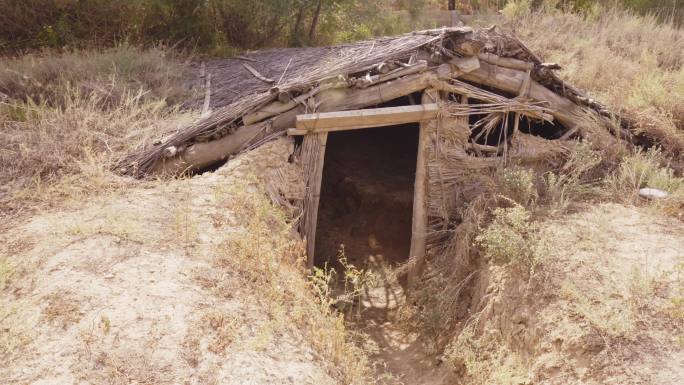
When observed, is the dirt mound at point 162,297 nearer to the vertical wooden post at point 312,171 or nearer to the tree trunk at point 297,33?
the vertical wooden post at point 312,171

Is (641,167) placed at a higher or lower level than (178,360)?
higher

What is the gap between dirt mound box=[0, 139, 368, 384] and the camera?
2.97m

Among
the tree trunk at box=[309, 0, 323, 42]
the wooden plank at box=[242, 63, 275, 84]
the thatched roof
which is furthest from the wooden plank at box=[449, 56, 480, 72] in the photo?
the tree trunk at box=[309, 0, 323, 42]

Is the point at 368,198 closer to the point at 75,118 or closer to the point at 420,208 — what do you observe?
the point at 420,208

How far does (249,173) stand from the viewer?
516 cm

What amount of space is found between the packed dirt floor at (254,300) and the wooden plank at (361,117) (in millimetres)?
327

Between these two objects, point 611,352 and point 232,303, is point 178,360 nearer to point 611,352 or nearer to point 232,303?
point 232,303

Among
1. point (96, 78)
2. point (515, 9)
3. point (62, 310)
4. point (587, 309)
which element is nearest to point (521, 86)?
point (587, 309)

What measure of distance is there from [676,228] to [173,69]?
20.0 feet

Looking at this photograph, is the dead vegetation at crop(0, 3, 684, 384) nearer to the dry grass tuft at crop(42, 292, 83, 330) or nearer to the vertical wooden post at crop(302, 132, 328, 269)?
the dry grass tuft at crop(42, 292, 83, 330)

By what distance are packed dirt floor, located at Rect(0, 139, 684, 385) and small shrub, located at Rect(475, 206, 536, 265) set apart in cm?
14

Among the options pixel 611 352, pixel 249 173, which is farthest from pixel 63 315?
pixel 611 352

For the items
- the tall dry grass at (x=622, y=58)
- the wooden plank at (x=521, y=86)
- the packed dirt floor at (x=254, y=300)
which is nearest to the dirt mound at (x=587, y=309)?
the packed dirt floor at (x=254, y=300)

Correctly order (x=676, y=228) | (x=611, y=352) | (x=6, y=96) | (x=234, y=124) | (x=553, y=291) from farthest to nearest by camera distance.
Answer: (x=6, y=96), (x=234, y=124), (x=676, y=228), (x=553, y=291), (x=611, y=352)
